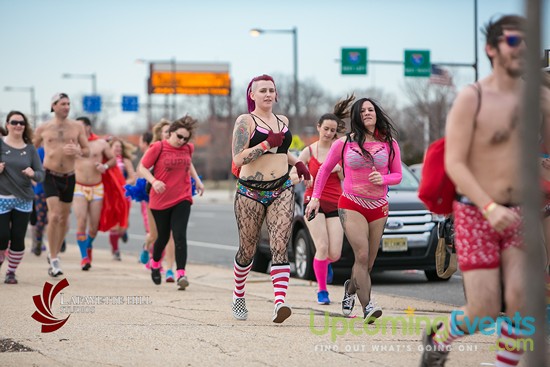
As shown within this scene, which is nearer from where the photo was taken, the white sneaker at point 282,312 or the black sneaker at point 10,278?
the white sneaker at point 282,312

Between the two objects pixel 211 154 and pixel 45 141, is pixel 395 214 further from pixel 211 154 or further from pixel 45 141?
pixel 211 154

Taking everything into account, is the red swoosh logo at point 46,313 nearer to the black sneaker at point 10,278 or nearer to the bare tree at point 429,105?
the black sneaker at point 10,278

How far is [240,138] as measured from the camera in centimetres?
809

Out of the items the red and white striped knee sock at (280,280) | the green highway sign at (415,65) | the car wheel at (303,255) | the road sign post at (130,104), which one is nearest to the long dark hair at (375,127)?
the red and white striped knee sock at (280,280)

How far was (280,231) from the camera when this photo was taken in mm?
8117

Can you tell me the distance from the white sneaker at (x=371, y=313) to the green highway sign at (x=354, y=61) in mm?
33781

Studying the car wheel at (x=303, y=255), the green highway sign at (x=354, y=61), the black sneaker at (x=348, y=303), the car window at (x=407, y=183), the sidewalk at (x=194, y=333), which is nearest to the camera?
the sidewalk at (x=194, y=333)

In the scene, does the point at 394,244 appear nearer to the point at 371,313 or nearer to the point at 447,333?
the point at 371,313

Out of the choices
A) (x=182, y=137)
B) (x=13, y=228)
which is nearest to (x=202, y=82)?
(x=182, y=137)

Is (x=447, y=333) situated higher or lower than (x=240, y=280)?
higher

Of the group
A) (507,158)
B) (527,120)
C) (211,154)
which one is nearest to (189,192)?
(507,158)

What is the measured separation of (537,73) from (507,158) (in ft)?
6.68

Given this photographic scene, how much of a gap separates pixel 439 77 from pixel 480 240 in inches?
1299

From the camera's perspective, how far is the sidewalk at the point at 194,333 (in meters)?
6.34
